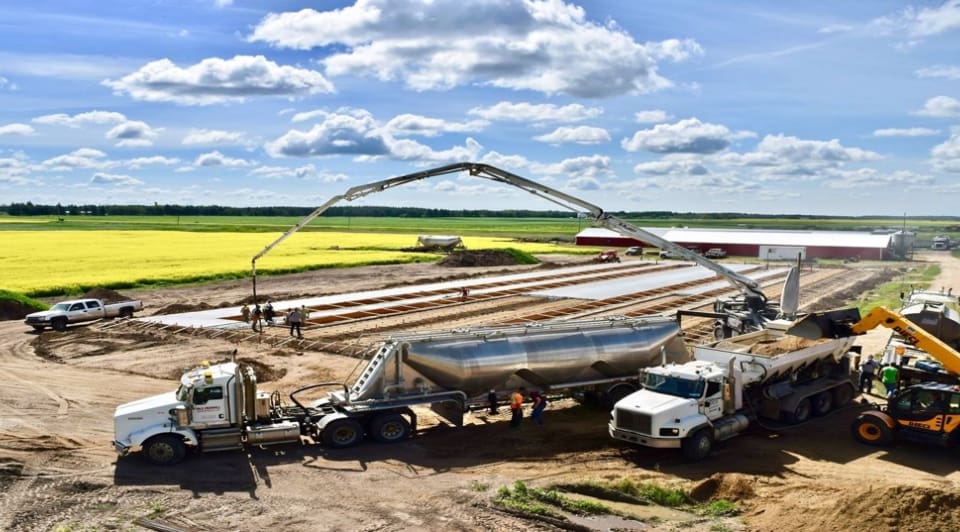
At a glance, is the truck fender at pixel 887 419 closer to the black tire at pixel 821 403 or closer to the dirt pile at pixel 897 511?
the black tire at pixel 821 403

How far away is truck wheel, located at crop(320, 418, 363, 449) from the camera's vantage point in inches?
782

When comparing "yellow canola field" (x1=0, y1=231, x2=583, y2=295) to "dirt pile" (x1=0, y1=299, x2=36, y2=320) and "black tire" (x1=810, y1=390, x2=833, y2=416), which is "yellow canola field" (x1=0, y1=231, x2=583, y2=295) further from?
"black tire" (x1=810, y1=390, x2=833, y2=416)

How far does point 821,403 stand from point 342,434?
14584 mm

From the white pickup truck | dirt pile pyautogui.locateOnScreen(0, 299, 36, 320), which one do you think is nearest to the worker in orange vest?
the white pickup truck

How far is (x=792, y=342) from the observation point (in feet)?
78.4

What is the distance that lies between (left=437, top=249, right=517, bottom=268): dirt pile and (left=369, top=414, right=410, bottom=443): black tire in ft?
189

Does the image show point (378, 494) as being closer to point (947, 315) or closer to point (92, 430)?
point (92, 430)

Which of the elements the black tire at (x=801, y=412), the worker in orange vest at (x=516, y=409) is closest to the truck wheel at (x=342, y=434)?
the worker in orange vest at (x=516, y=409)

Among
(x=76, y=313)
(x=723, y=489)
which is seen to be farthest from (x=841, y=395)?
(x=76, y=313)

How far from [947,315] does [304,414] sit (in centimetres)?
2552

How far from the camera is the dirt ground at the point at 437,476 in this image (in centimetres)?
1519

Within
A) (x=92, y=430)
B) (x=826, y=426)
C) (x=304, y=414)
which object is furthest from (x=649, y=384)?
(x=92, y=430)

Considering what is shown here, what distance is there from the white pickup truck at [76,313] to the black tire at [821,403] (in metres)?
36.0

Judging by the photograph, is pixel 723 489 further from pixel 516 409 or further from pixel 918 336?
pixel 918 336
